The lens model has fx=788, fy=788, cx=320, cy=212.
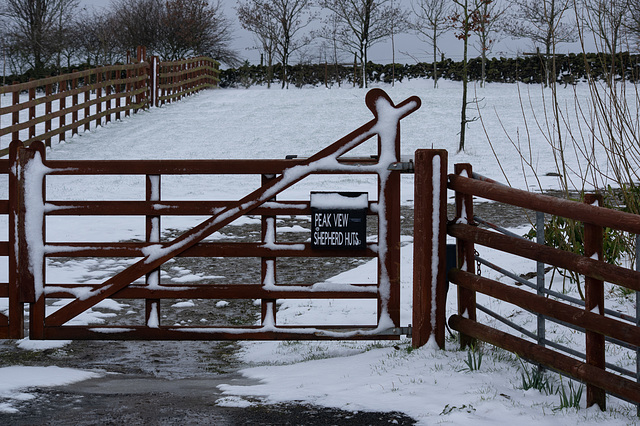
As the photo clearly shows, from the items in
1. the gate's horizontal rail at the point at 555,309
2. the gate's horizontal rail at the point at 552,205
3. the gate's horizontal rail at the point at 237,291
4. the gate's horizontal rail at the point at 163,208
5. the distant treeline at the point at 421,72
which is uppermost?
the distant treeline at the point at 421,72

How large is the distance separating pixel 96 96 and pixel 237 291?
68.9ft

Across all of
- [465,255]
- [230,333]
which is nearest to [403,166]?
[465,255]

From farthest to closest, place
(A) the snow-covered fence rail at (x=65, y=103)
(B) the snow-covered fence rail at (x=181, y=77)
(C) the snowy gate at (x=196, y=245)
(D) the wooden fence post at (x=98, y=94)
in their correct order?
(B) the snow-covered fence rail at (x=181, y=77) < (D) the wooden fence post at (x=98, y=94) < (A) the snow-covered fence rail at (x=65, y=103) < (C) the snowy gate at (x=196, y=245)

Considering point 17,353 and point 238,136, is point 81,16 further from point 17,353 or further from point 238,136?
point 17,353

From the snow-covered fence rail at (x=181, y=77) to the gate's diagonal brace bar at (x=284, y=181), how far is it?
72.1 feet

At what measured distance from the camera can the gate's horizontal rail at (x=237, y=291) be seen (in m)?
5.14

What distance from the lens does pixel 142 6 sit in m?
43.3

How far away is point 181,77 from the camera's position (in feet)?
101

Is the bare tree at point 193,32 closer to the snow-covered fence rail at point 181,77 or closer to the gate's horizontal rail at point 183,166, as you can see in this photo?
the snow-covered fence rail at point 181,77

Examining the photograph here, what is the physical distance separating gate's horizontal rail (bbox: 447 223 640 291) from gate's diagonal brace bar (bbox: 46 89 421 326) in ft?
2.61

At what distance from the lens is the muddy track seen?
392 centimetres

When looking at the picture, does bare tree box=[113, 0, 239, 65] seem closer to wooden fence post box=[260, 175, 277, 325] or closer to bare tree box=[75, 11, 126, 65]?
bare tree box=[75, 11, 126, 65]

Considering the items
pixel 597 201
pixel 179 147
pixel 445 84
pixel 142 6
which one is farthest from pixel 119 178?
pixel 142 6

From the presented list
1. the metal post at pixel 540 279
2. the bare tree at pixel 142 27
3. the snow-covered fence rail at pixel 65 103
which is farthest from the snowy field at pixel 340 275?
the bare tree at pixel 142 27
